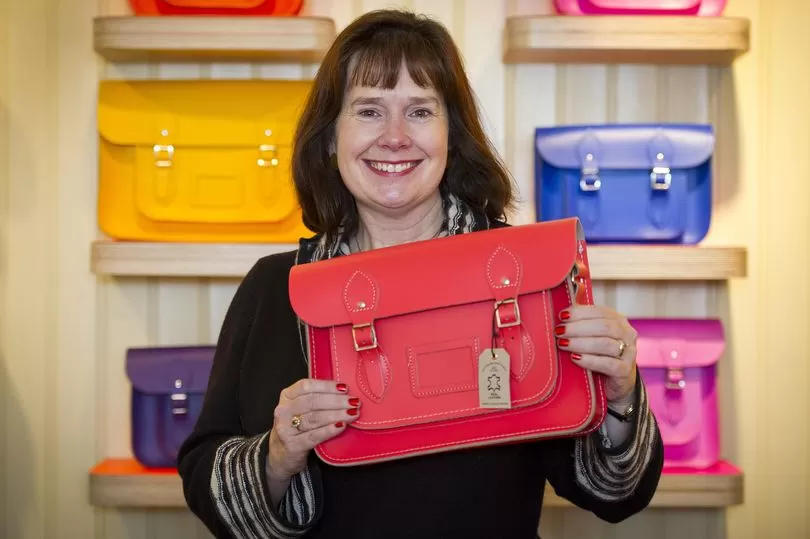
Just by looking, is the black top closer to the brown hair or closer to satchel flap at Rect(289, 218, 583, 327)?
satchel flap at Rect(289, 218, 583, 327)

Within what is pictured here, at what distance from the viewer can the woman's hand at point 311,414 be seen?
1132 millimetres

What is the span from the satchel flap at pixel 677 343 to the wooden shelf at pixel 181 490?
0.82 ft

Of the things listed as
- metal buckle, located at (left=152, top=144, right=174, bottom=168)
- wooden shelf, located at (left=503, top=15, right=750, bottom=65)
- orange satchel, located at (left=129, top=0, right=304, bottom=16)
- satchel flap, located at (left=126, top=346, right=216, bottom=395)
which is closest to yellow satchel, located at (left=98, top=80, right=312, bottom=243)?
metal buckle, located at (left=152, top=144, right=174, bottom=168)

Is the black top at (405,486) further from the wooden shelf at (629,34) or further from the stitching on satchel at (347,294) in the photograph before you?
the wooden shelf at (629,34)

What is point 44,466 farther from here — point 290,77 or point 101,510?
point 290,77

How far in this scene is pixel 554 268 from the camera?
114 cm

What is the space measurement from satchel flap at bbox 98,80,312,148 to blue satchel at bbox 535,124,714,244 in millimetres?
601

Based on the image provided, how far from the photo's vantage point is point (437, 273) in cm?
118

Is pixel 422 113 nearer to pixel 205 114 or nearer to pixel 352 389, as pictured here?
pixel 352 389

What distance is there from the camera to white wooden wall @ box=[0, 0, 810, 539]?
2.11 meters

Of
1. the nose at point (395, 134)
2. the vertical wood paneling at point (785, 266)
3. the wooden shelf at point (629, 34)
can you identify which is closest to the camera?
the nose at point (395, 134)

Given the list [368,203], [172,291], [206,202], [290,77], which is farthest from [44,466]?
[368,203]

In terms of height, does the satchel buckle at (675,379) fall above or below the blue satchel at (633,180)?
below

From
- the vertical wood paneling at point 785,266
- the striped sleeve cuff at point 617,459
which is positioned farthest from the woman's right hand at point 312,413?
the vertical wood paneling at point 785,266
